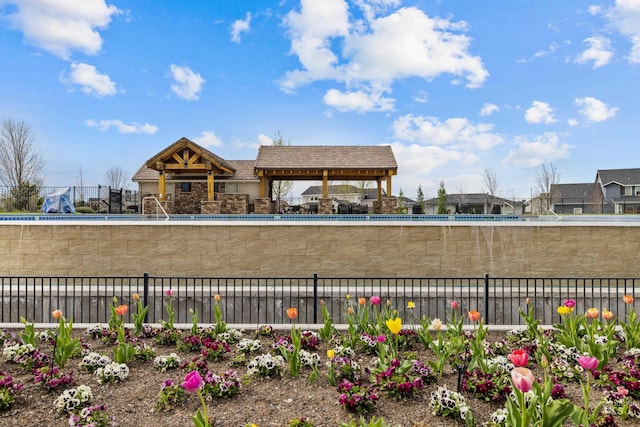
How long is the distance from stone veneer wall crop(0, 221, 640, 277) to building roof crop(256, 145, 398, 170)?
36.4 ft

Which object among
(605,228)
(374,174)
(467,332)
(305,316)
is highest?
(374,174)

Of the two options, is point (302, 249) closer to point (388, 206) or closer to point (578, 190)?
point (388, 206)

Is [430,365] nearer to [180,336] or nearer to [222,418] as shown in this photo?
[222,418]

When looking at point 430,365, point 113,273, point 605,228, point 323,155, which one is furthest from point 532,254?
point 323,155

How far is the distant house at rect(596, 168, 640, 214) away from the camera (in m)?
46.5

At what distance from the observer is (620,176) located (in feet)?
161

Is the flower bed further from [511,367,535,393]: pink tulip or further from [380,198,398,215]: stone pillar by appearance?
[380,198,398,215]: stone pillar

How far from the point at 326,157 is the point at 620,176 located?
4467 centimetres

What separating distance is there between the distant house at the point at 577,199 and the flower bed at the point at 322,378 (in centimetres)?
3904

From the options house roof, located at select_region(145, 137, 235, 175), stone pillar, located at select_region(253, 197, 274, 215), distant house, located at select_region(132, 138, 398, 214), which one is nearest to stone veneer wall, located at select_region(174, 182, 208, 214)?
distant house, located at select_region(132, 138, 398, 214)

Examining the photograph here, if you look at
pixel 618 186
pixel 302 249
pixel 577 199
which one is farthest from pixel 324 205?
pixel 618 186

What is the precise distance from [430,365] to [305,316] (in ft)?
13.9

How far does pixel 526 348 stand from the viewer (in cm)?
476

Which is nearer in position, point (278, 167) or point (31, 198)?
point (278, 167)
